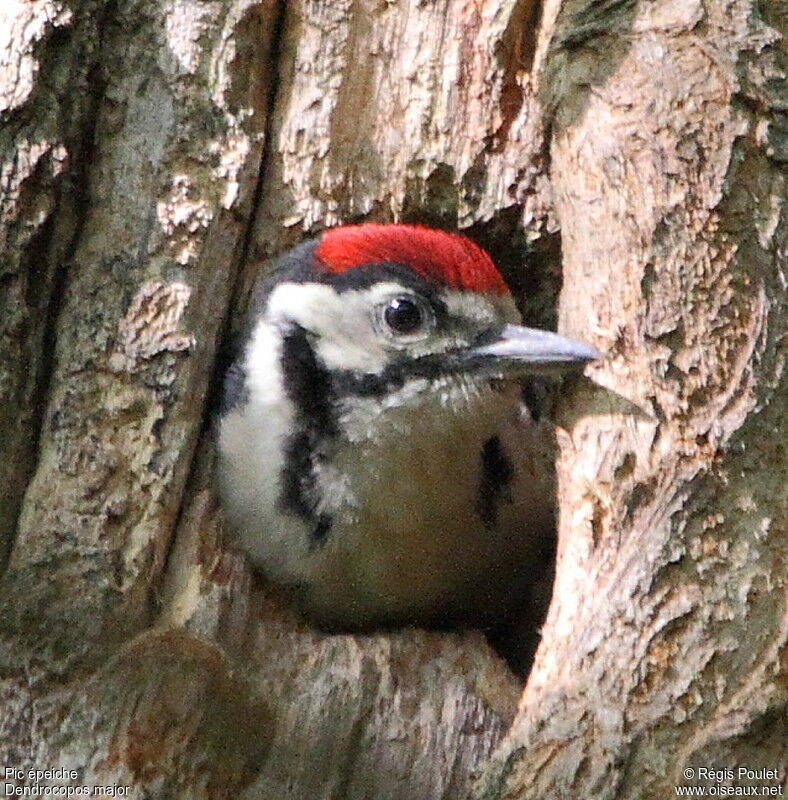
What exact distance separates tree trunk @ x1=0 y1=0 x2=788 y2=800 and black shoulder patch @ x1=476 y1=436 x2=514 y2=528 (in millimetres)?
279

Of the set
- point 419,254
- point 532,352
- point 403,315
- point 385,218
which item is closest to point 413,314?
point 403,315

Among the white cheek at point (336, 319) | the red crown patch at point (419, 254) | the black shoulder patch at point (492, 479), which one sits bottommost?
the black shoulder patch at point (492, 479)

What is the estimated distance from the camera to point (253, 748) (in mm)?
2211

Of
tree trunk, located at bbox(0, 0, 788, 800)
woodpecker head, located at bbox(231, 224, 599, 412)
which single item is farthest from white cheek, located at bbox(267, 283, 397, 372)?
tree trunk, located at bbox(0, 0, 788, 800)

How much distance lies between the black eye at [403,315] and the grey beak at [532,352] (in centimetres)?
13

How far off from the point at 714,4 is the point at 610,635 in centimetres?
120

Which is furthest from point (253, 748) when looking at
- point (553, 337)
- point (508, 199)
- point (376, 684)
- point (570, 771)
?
point (508, 199)

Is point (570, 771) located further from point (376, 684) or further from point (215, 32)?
point (215, 32)

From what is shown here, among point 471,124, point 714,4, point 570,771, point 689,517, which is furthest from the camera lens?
point 471,124

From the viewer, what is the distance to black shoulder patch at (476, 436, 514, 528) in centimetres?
271

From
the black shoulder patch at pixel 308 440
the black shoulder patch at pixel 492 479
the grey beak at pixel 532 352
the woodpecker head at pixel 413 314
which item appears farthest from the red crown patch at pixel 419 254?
the black shoulder patch at pixel 492 479

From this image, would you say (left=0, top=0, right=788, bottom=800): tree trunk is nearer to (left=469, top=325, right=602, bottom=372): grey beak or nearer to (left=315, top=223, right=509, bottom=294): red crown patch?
(left=469, top=325, right=602, bottom=372): grey beak

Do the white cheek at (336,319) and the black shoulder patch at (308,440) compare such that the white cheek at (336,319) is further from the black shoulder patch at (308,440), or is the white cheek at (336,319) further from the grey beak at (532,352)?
the grey beak at (532,352)

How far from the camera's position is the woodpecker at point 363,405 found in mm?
2537
